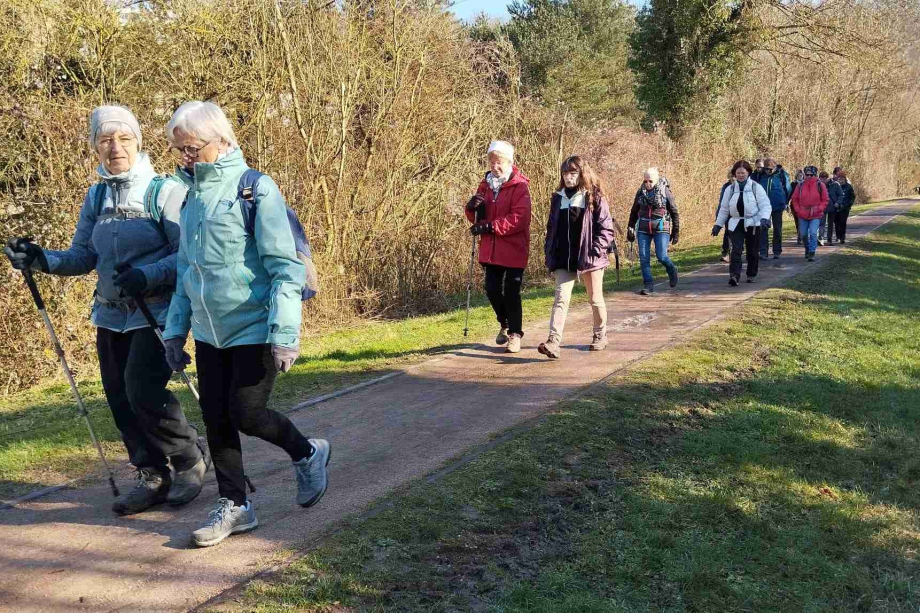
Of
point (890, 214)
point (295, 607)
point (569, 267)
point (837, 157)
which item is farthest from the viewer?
point (837, 157)

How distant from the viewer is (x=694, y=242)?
23.8m

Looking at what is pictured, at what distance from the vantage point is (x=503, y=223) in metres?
8.05

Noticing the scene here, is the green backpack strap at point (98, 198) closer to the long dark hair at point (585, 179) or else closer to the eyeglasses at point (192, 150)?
the eyeglasses at point (192, 150)

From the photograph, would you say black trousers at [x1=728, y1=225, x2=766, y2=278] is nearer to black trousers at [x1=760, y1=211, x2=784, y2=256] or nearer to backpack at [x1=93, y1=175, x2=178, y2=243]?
black trousers at [x1=760, y1=211, x2=784, y2=256]

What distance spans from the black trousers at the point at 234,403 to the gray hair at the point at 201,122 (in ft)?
3.37

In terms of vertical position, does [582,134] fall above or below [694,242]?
above

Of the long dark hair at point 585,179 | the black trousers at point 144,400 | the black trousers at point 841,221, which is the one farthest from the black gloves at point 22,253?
the black trousers at point 841,221

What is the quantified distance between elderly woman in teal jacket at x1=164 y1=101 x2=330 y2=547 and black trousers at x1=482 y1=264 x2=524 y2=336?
440cm

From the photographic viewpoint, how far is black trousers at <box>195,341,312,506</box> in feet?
13.1

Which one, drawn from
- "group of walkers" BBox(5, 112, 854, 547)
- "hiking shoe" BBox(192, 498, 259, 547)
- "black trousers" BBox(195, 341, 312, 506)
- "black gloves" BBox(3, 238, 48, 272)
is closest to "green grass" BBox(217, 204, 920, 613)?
"hiking shoe" BBox(192, 498, 259, 547)

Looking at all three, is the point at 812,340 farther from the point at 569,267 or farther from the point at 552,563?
the point at 552,563

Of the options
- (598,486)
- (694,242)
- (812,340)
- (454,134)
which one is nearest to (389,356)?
(598,486)

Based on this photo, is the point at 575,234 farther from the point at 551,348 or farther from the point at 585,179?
the point at 551,348

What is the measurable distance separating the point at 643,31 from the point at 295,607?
26.2 meters
